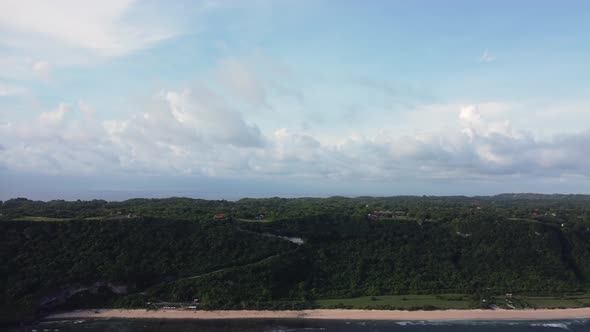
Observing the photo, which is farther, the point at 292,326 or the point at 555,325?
the point at 555,325

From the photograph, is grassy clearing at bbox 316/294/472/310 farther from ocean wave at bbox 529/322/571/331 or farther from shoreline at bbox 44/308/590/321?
ocean wave at bbox 529/322/571/331

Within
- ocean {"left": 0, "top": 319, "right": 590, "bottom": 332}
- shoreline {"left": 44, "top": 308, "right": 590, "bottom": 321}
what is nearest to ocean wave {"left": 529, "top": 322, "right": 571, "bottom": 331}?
ocean {"left": 0, "top": 319, "right": 590, "bottom": 332}

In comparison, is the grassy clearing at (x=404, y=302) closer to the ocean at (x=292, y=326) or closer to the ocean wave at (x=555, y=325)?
the ocean at (x=292, y=326)

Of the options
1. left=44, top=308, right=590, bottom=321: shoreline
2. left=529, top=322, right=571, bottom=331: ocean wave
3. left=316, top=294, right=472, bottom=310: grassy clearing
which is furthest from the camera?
left=316, top=294, right=472, bottom=310: grassy clearing

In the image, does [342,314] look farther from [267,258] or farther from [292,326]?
[267,258]

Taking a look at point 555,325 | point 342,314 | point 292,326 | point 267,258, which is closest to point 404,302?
point 342,314

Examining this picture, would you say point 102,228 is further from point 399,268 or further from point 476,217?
point 476,217

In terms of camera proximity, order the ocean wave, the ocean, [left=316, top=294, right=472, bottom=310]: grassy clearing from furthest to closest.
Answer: [left=316, top=294, right=472, bottom=310]: grassy clearing
the ocean wave
the ocean
